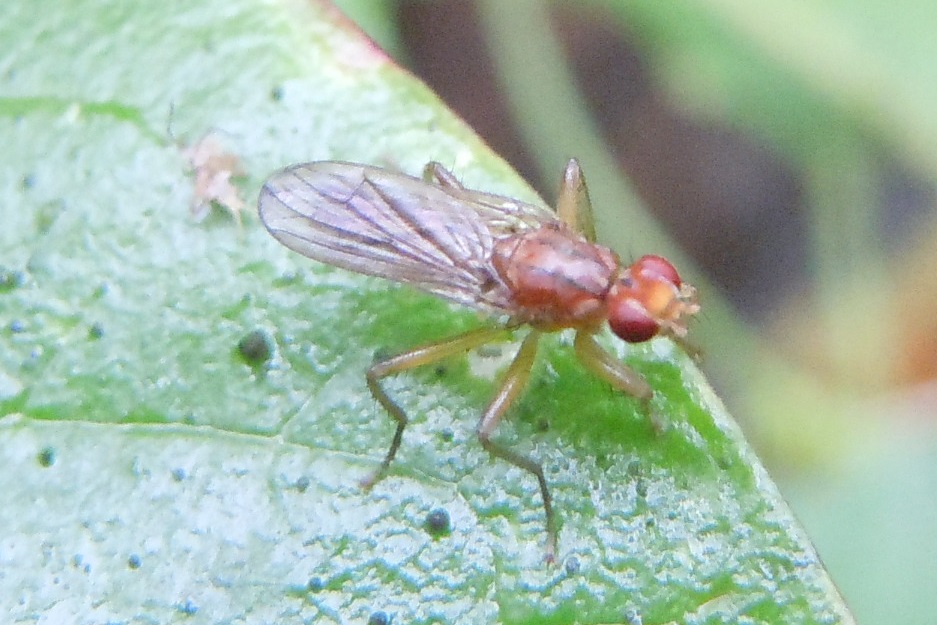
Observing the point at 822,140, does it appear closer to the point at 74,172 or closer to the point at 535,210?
the point at 535,210

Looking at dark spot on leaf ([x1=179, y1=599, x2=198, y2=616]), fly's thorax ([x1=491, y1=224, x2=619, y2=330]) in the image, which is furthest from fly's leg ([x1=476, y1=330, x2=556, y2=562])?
dark spot on leaf ([x1=179, y1=599, x2=198, y2=616])

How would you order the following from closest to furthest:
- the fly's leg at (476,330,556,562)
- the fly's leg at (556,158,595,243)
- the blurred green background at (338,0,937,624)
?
the fly's leg at (476,330,556,562), the fly's leg at (556,158,595,243), the blurred green background at (338,0,937,624)

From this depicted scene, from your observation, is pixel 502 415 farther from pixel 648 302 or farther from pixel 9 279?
pixel 9 279

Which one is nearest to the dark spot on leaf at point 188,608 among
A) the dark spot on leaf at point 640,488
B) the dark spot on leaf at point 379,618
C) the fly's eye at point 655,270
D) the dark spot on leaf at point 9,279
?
the dark spot on leaf at point 379,618

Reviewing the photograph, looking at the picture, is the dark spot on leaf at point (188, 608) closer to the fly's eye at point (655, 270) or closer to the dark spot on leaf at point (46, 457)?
the dark spot on leaf at point (46, 457)

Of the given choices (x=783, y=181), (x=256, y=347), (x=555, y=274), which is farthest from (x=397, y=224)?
(x=783, y=181)

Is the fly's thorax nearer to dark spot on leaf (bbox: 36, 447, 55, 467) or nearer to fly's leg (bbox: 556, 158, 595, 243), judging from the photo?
fly's leg (bbox: 556, 158, 595, 243)
